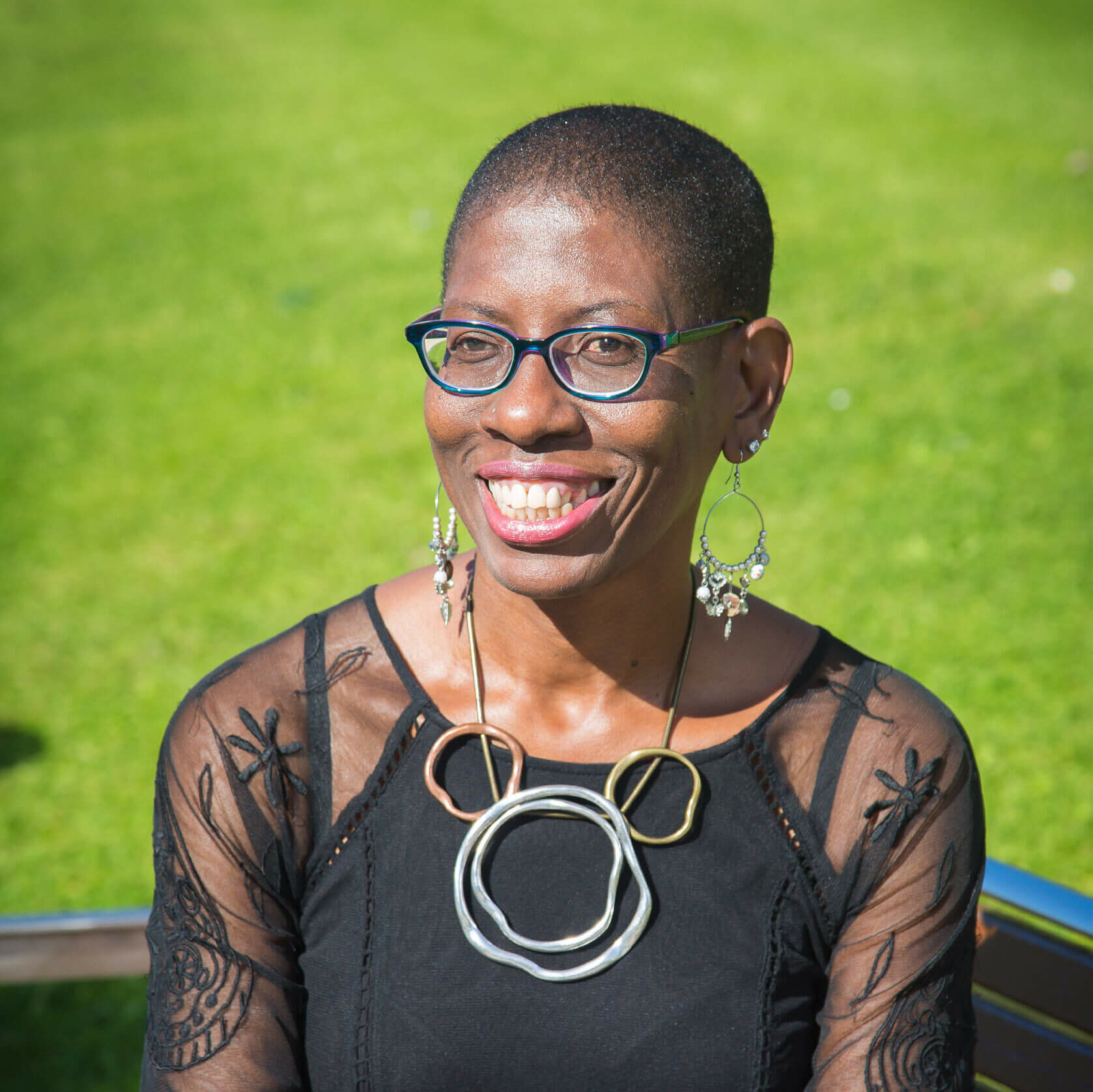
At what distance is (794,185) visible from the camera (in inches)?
405

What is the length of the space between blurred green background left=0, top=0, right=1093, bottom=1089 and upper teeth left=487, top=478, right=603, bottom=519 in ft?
9.86

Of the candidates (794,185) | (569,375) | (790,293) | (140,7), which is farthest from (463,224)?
(140,7)

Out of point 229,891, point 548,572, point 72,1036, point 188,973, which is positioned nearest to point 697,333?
point 548,572

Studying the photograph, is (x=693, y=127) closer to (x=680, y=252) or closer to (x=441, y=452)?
(x=680, y=252)

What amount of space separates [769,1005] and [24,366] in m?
7.99

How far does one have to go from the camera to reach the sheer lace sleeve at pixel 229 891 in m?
2.21

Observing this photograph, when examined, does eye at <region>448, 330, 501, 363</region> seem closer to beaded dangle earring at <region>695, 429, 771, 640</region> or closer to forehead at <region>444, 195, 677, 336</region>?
forehead at <region>444, 195, 677, 336</region>

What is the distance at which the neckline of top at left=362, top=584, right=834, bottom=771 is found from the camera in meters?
2.35

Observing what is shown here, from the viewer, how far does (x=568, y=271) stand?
202cm

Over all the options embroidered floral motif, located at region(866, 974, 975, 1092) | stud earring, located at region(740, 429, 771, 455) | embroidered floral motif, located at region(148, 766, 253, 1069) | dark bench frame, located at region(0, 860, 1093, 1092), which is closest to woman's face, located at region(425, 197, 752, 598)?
stud earring, located at region(740, 429, 771, 455)

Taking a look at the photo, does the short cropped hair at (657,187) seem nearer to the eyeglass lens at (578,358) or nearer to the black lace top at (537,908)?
the eyeglass lens at (578,358)

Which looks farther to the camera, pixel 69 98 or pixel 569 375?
pixel 69 98

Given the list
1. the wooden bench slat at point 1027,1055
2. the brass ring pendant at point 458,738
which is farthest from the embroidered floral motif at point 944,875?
the wooden bench slat at point 1027,1055

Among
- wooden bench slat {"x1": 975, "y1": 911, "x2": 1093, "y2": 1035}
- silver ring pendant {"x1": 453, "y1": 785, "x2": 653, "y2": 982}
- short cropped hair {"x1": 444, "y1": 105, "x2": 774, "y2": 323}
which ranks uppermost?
short cropped hair {"x1": 444, "y1": 105, "x2": 774, "y2": 323}
